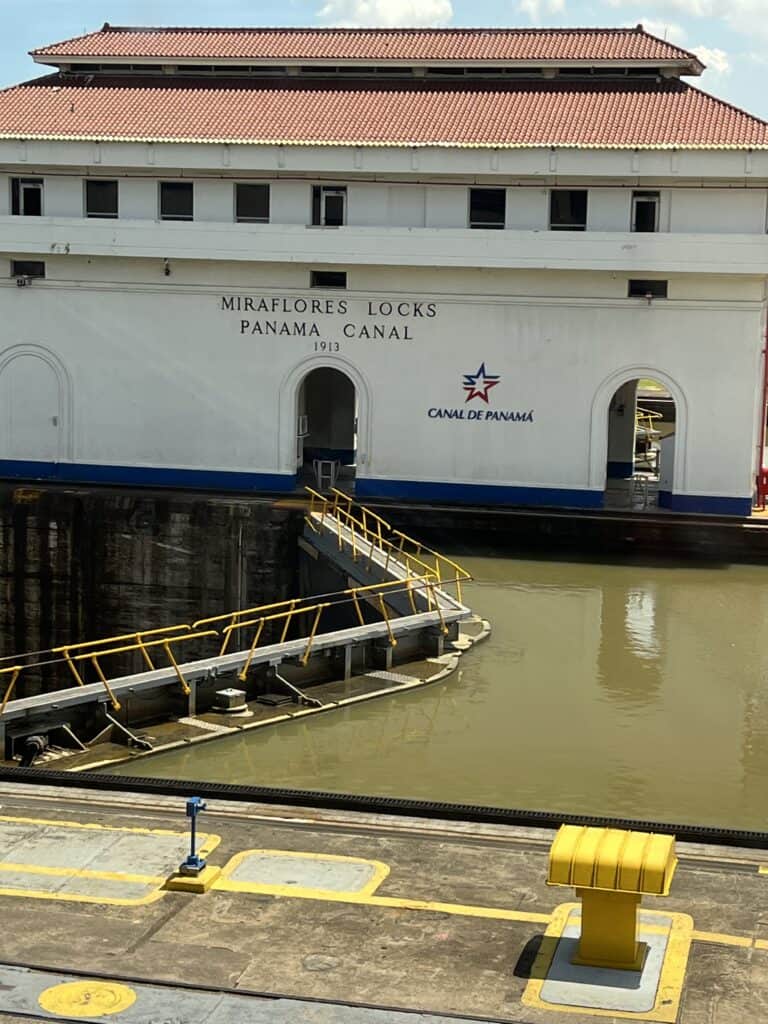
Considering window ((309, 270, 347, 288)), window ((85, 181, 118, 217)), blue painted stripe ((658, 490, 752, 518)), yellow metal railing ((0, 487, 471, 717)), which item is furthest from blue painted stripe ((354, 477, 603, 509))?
window ((85, 181, 118, 217))

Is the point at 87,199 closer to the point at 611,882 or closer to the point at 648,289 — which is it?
the point at 648,289

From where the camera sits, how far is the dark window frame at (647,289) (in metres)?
29.4

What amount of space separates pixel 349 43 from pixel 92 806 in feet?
77.2

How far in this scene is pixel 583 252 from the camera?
29078mm

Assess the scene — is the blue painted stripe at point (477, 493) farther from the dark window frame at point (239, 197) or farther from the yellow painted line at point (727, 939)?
the yellow painted line at point (727, 939)

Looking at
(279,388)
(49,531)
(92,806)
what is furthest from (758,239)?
(92,806)

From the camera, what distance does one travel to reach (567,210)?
97.9ft

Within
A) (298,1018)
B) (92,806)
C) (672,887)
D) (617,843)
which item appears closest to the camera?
(298,1018)

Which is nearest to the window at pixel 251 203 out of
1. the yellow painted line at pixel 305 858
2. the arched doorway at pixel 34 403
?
the arched doorway at pixel 34 403

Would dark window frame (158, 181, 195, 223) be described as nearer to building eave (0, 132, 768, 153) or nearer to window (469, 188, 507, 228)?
building eave (0, 132, 768, 153)

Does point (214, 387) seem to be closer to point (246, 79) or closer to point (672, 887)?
point (246, 79)

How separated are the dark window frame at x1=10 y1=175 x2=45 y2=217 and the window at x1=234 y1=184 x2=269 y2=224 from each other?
401 cm

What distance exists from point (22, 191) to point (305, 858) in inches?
883

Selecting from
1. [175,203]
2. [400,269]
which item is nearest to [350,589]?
[400,269]
